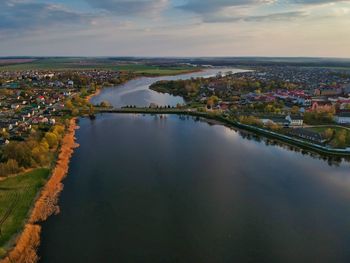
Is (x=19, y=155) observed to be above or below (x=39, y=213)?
above

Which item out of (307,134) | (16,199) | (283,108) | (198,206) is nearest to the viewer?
(16,199)

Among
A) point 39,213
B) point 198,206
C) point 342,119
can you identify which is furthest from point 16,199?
point 342,119

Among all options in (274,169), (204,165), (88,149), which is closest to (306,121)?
(274,169)

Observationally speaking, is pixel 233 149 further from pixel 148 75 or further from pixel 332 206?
pixel 148 75

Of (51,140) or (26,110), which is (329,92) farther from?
(51,140)

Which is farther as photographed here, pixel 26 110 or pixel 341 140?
pixel 26 110

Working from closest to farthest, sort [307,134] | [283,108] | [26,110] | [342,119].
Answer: [307,134] → [342,119] → [26,110] → [283,108]
